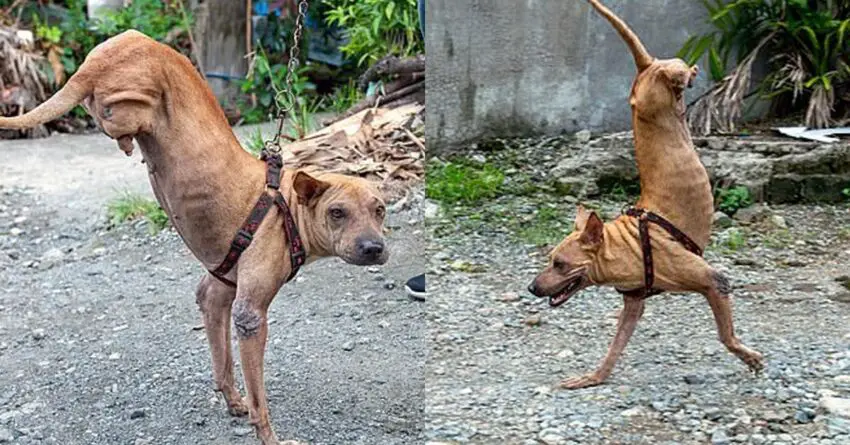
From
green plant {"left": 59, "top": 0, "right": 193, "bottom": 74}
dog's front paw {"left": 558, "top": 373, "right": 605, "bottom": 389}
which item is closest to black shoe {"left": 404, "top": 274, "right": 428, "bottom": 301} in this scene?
dog's front paw {"left": 558, "top": 373, "right": 605, "bottom": 389}

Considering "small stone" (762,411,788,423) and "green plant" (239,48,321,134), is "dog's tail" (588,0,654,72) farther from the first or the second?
"green plant" (239,48,321,134)

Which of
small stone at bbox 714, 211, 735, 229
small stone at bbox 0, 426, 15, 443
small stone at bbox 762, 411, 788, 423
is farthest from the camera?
small stone at bbox 714, 211, 735, 229

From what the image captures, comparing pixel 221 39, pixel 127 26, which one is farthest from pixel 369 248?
pixel 127 26

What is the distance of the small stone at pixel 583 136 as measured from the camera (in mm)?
2457

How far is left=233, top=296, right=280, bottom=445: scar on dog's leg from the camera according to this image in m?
1.55

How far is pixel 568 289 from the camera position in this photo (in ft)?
5.25

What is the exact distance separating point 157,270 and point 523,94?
1.39 meters

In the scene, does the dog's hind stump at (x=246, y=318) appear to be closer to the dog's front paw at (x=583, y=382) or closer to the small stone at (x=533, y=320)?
the dog's front paw at (x=583, y=382)

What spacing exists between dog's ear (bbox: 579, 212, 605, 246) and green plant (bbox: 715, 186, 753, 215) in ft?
3.94

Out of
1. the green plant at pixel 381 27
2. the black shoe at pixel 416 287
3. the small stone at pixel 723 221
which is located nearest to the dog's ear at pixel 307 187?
the black shoe at pixel 416 287

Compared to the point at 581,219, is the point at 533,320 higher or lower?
lower

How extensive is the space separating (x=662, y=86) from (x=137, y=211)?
2622 mm

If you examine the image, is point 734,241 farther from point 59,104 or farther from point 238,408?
point 59,104

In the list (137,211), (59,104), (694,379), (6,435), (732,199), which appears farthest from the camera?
(137,211)
